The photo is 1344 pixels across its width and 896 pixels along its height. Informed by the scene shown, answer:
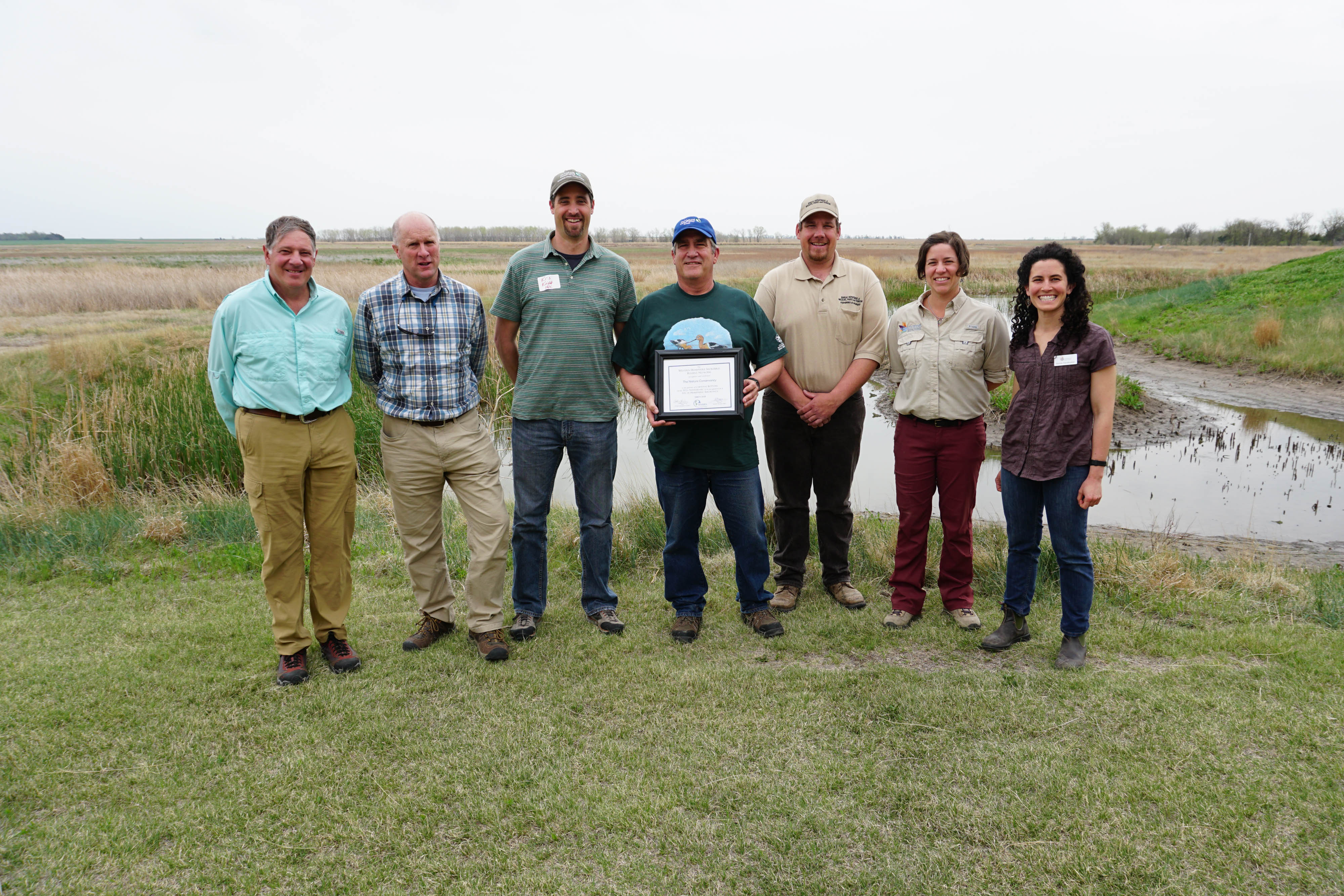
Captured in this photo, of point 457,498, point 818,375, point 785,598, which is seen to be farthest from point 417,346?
point 785,598

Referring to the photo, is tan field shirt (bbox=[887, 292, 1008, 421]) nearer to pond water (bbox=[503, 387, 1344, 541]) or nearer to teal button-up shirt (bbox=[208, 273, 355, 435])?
teal button-up shirt (bbox=[208, 273, 355, 435])

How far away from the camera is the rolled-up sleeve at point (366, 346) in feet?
13.6

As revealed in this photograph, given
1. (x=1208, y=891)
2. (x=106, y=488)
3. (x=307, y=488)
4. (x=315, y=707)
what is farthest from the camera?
(x=106, y=488)

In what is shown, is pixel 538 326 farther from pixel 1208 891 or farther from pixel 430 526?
pixel 1208 891

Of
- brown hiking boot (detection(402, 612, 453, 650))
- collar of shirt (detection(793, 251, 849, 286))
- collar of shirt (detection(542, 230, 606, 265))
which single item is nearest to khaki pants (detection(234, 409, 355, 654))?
brown hiking boot (detection(402, 612, 453, 650))

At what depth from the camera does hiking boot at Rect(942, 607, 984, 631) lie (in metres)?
4.53

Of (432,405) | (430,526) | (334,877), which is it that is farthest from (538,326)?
(334,877)

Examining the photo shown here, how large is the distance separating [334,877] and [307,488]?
2018mm

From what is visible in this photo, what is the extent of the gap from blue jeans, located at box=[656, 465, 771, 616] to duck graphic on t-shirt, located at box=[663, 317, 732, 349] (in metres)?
0.71

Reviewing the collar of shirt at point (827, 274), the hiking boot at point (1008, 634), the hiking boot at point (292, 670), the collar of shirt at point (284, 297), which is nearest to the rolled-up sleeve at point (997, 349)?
the collar of shirt at point (827, 274)

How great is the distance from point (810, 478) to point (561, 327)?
1.88 m

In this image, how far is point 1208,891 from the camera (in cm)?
250

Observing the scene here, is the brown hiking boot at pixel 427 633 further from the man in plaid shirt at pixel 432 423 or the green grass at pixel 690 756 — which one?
the green grass at pixel 690 756

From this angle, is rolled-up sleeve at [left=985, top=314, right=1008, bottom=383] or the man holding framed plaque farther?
rolled-up sleeve at [left=985, top=314, right=1008, bottom=383]
